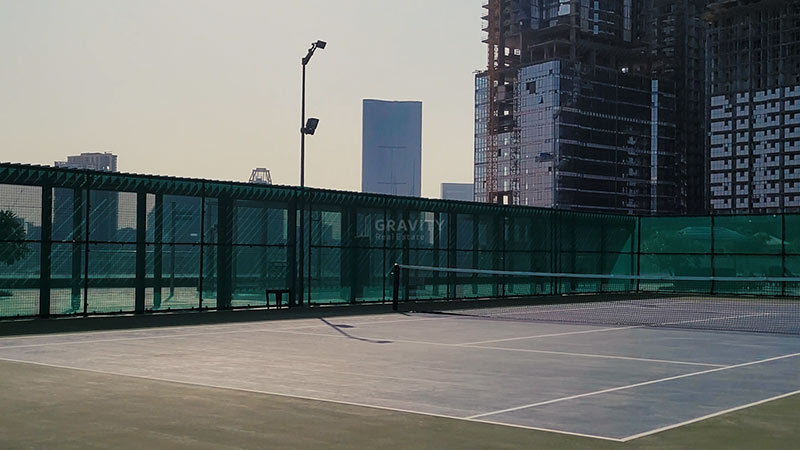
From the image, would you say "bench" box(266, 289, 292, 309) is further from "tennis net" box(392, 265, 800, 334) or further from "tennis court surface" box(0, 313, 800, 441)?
"tennis court surface" box(0, 313, 800, 441)

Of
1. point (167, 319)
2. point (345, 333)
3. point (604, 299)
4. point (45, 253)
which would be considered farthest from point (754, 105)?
point (45, 253)

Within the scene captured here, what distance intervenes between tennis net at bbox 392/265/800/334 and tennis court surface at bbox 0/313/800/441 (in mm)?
4662

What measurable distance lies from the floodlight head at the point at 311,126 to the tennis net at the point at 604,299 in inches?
200

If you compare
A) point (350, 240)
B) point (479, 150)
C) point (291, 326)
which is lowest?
point (291, 326)

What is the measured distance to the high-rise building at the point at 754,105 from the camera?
528 ft

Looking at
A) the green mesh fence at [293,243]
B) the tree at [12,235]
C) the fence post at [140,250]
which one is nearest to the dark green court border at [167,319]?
the fence post at [140,250]

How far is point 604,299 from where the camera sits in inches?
1548

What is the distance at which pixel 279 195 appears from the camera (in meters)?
30.6

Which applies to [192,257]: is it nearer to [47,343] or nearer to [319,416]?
[47,343]

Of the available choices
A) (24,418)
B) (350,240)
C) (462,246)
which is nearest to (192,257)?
(350,240)

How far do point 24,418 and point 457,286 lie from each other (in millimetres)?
29587

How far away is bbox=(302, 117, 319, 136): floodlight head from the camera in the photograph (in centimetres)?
3048

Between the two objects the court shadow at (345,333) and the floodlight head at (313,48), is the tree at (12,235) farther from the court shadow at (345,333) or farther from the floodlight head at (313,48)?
the floodlight head at (313,48)

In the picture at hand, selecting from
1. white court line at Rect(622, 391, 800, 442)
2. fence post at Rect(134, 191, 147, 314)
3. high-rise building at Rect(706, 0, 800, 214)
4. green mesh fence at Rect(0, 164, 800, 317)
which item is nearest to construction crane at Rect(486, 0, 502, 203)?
high-rise building at Rect(706, 0, 800, 214)
